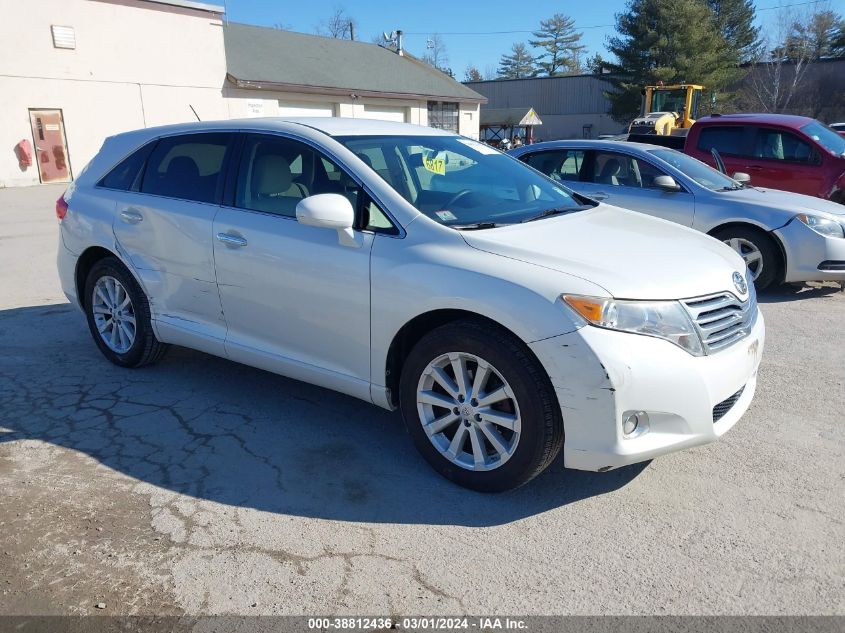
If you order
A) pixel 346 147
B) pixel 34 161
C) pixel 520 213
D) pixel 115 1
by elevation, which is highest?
pixel 115 1

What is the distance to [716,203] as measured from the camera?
7.10 meters

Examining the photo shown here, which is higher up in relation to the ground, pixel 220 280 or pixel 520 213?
pixel 520 213

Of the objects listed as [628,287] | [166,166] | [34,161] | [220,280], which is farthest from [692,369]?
[34,161]

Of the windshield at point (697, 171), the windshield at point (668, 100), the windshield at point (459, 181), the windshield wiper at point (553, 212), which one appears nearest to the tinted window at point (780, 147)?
the windshield at point (697, 171)

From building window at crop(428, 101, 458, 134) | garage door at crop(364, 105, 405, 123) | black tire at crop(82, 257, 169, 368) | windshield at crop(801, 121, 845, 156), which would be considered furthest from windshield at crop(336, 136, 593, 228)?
building window at crop(428, 101, 458, 134)

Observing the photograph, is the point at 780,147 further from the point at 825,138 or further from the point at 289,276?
the point at 289,276

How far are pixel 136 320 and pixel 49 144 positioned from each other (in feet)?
70.8

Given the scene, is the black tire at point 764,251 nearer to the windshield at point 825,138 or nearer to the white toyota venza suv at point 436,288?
the white toyota venza suv at point 436,288

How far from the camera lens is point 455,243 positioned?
3.27 m

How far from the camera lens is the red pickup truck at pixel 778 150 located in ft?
30.7

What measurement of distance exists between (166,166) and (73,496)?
91.1 inches

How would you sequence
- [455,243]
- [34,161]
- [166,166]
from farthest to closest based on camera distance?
[34,161] < [166,166] < [455,243]

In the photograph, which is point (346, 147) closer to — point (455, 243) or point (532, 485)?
point (455, 243)

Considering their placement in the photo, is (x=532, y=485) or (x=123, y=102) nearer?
(x=532, y=485)
